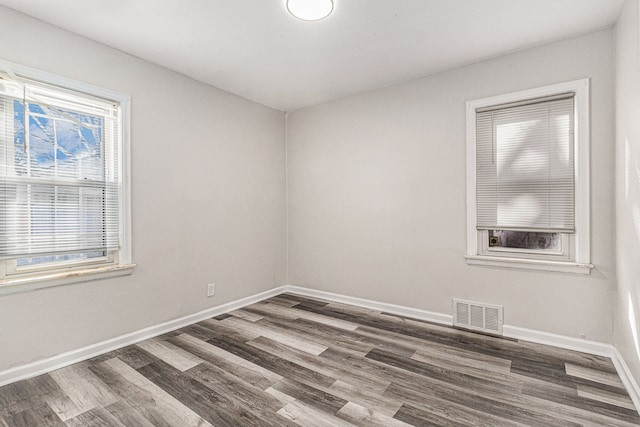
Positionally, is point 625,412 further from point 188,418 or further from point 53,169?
point 53,169

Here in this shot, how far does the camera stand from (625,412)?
1792mm

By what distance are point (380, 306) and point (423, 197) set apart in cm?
131

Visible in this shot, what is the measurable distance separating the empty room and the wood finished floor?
0.02 meters

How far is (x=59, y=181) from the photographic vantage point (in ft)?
7.76

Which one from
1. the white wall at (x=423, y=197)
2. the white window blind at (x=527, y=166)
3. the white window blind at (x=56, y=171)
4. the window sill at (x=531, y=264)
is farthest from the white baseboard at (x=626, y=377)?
the white window blind at (x=56, y=171)

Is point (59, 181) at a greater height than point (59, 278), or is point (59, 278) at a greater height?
point (59, 181)

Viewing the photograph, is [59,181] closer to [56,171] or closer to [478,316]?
[56,171]

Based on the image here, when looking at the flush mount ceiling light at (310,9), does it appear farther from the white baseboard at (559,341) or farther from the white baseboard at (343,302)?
the white baseboard at (559,341)

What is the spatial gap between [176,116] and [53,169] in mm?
1132

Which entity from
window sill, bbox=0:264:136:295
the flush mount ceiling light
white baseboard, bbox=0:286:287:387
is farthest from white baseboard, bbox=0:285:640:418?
the flush mount ceiling light

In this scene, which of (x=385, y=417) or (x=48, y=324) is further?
(x=48, y=324)

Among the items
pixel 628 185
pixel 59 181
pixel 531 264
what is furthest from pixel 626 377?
pixel 59 181

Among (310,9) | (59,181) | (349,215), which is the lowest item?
(349,215)

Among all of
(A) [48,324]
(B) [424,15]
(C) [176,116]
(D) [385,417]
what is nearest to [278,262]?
(C) [176,116]
